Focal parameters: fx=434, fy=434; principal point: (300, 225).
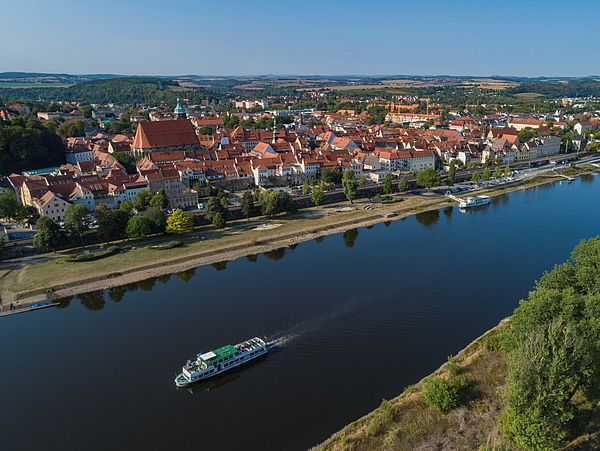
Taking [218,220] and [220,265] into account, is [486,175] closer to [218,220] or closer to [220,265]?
[218,220]

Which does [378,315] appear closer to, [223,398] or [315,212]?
[223,398]

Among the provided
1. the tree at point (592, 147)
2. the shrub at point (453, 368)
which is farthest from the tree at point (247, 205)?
the tree at point (592, 147)

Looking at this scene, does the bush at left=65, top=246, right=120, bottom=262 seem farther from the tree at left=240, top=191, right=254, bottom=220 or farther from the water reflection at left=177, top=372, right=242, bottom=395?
the water reflection at left=177, top=372, right=242, bottom=395

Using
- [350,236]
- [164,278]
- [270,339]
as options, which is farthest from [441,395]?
[350,236]

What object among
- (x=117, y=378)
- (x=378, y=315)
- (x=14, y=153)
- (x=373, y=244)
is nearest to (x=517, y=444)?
(x=378, y=315)

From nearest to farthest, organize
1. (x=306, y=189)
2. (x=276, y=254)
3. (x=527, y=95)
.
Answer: (x=276, y=254) < (x=306, y=189) < (x=527, y=95)

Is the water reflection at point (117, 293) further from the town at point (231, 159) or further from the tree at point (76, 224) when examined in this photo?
the town at point (231, 159)

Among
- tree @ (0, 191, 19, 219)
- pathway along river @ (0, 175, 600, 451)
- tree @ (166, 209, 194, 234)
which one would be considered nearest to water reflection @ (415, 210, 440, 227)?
pathway along river @ (0, 175, 600, 451)
